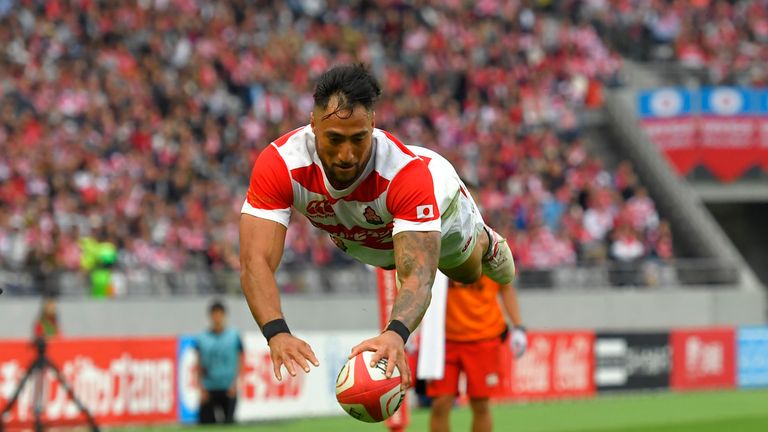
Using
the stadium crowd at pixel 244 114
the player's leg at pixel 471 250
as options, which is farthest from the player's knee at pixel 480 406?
the stadium crowd at pixel 244 114

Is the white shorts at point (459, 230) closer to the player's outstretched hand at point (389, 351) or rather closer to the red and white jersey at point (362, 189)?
the red and white jersey at point (362, 189)

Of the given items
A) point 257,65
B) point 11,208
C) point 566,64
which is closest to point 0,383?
point 11,208

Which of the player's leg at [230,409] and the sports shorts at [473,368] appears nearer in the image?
the sports shorts at [473,368]

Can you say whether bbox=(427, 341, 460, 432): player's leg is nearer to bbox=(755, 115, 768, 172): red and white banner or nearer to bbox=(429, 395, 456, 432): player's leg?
bbox=(429, 395, 456, 432): player's leg

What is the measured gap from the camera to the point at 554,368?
75.0 feet

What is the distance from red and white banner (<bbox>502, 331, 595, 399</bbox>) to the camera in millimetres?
22220

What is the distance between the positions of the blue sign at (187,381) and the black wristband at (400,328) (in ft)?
37.8

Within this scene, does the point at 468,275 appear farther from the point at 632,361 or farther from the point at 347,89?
the point at 632,361

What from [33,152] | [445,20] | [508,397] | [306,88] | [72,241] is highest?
[445,20]

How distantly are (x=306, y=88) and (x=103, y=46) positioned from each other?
396cm

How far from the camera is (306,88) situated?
2758 centimetres

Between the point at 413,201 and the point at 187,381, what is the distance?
11447 mm

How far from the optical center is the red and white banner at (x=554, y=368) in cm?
2222

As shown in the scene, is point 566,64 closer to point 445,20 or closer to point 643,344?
point 445,20
